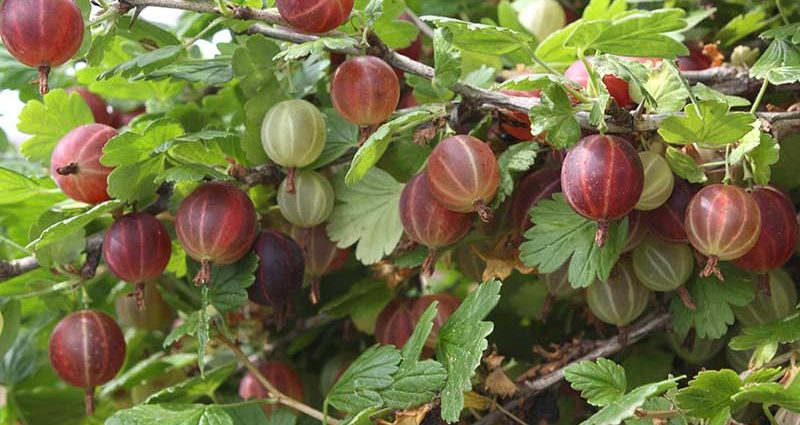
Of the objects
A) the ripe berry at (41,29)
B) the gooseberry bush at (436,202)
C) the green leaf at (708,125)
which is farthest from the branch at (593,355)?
the ripe berry at (41,29)

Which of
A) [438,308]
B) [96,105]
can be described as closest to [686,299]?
[438,308]

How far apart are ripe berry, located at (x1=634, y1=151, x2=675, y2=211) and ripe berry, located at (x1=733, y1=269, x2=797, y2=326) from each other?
14 centimetres

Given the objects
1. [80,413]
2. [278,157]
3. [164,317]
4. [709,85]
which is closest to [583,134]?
[709,85]

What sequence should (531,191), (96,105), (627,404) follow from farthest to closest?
(96,105)
(531,191)
(627,404)

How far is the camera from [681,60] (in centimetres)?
91

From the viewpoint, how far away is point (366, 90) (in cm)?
76

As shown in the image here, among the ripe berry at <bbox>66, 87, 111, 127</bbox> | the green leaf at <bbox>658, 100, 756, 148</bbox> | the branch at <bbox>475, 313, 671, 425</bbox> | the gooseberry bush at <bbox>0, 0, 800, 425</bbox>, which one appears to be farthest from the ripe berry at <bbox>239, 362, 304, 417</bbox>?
the green leaf at <bbox>658, 100, 756, 148</bbox>

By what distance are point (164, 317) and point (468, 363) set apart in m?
0.48

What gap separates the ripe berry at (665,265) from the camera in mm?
784

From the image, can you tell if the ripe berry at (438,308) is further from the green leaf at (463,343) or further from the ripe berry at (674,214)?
the ripe berry at (674,214)

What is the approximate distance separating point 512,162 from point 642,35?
0.15m

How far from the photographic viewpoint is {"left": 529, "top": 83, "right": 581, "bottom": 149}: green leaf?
689mm

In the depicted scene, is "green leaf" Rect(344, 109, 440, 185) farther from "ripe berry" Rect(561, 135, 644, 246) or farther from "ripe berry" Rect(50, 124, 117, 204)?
"ripe berry" Rect(50, 124, 117, 204)

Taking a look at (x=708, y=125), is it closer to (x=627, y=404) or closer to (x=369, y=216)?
(x=627, y=404)
